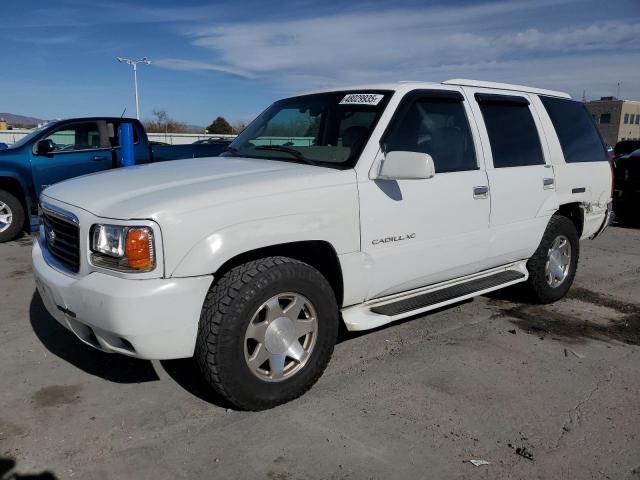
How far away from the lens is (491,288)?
425 centimetres

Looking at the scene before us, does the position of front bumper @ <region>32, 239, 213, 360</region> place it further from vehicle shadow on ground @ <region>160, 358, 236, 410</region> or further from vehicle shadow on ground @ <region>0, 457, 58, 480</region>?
vehicle shadow on ground @ <region>0, 457, 58, 480</region>

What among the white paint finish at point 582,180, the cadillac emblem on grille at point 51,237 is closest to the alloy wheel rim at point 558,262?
the white paint finish at point 582,180

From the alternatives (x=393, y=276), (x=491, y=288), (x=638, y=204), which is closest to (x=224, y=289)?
(x=393, y=276)

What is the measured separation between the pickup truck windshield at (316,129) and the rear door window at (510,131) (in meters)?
1.03

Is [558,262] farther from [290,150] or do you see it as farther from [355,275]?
[290,150]

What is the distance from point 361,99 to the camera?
3820 millimetres

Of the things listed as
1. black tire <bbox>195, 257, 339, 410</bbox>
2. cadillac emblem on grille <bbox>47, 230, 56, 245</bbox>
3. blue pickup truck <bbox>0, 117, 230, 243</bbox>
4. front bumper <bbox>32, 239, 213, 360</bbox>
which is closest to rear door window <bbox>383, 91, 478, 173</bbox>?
black tire <bbox>195, 257, 339, 410</bbox>

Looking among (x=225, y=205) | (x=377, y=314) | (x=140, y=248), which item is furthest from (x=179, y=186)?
(x=377, y=314)

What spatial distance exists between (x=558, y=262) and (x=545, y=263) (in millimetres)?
294

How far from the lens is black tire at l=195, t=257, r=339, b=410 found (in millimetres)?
2809

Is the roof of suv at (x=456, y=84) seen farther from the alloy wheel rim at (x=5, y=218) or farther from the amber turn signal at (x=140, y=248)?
the alloy wheel rim at (x=5, y=218)

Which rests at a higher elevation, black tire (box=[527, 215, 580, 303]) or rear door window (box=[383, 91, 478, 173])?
rear door window (box=[383, 91, 478, 173])

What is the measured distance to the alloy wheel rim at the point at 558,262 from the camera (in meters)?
5.01

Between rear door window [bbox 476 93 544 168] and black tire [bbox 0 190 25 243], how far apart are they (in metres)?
6.97
